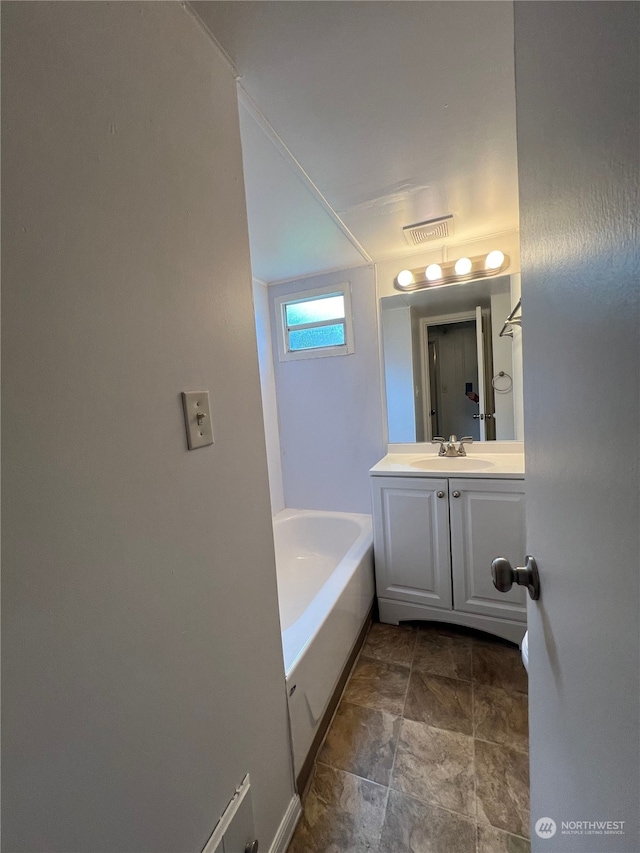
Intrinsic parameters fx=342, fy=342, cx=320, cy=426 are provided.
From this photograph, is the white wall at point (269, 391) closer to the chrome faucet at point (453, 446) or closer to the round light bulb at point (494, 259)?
the chrome faucet at point (453, 446)

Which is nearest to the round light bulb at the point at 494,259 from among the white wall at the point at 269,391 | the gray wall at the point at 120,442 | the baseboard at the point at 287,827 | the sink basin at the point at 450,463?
the sink basin at the point at 450,463

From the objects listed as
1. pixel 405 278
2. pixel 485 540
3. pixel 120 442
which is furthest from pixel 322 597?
pixel 405 278

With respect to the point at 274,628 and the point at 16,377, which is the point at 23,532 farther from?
the point at 274,628

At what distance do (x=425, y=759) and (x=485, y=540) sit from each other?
0.92 meters

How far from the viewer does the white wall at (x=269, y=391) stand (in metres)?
2.39

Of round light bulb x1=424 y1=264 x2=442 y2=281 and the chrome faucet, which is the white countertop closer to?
the chrome faucet

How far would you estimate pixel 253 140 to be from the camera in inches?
43.4

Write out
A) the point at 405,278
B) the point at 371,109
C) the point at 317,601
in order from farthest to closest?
1. the point at 405,278
2. the point at 317,601
3. the point at 371,109

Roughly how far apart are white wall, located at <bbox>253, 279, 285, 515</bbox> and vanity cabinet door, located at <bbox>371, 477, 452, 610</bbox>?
0.83 meters

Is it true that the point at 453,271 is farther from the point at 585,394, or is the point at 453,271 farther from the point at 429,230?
the point at 585,394

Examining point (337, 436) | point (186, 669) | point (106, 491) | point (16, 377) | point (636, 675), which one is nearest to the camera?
point (636, 675)

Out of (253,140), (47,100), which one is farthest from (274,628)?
(253,140)

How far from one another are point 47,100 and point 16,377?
1.30ft

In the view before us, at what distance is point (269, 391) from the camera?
248 centimetres
